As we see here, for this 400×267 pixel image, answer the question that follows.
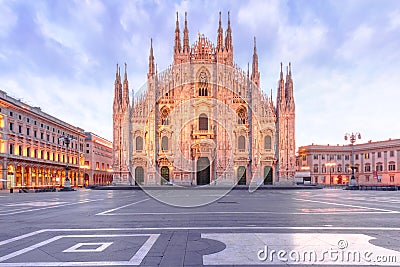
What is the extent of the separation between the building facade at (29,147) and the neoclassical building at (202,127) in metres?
12.7

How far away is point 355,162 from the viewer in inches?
3696

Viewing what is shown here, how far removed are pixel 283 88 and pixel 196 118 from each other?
53.2ft

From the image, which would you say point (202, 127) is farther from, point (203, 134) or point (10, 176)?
point (10, 176)

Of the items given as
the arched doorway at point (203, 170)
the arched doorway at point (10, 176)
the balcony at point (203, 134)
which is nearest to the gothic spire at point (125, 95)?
the balcony at point (203, 134)

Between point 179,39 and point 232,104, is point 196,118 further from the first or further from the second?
point 179,39

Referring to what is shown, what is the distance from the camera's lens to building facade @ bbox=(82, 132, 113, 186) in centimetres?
8825

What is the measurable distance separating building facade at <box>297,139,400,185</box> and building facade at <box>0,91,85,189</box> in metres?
62.6

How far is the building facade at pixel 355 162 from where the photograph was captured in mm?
82938

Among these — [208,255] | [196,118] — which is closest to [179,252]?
[208,255]

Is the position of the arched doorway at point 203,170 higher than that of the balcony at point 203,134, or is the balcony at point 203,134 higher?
the balcony at point 203,134

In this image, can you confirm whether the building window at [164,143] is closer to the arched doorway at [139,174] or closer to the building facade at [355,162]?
the arched doorway at [139,174]

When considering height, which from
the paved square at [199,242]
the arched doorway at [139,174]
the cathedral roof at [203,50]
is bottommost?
the arched doorway at [139,174]

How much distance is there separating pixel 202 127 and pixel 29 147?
3097 cm

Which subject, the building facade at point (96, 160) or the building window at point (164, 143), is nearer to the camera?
the building window at point (164, 143)
